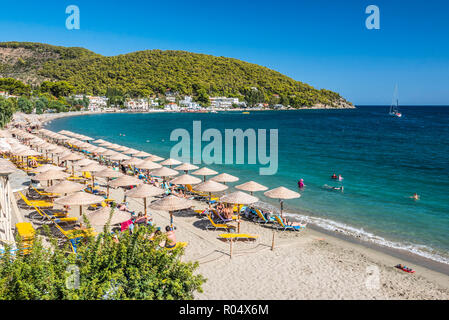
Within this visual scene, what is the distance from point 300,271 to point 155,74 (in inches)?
6194

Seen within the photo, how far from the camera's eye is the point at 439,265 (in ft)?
29.6

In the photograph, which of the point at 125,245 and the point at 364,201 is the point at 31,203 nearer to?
the point at 125,245

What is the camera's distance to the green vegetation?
374 centimetres

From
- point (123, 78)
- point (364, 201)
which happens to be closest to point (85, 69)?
point (123, 78)

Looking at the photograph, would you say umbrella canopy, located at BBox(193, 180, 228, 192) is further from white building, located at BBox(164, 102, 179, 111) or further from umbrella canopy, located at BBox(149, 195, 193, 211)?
white building, located at BBox(164, 102, 179, 111)

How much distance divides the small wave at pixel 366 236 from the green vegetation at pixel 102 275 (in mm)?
8575

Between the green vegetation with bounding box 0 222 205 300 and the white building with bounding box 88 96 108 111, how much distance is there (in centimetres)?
11181

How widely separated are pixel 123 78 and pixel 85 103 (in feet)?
145

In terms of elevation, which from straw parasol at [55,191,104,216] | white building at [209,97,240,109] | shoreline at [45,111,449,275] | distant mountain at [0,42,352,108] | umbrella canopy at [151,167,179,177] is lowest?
shoreline at [45,111,449,275]

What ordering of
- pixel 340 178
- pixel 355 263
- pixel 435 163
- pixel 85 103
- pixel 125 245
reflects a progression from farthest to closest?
pixel 85 103 < pixel 435 163 < pixel 340 178 < pixel 355 263 < pixel 125 245

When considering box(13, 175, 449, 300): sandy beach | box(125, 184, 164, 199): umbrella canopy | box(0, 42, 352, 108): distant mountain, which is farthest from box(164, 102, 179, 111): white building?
box(13, 175, 449, 300): sandy beach

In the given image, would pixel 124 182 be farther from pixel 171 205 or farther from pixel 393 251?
pixel 393 251

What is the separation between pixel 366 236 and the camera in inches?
440

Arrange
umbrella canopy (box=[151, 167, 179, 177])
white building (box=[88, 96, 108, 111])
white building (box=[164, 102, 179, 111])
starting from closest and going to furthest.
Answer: umbrella canopy (box=[151, 167, 179, 177]) → white building (box=[88, 96, 108, 111]) → white building (box=[164, 102, 179, 111])
